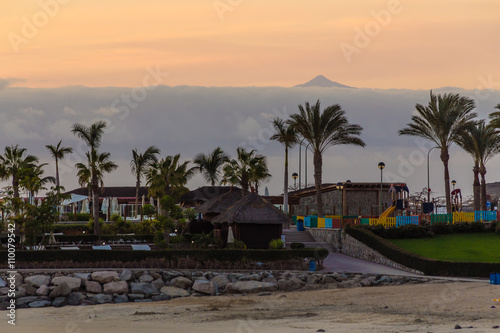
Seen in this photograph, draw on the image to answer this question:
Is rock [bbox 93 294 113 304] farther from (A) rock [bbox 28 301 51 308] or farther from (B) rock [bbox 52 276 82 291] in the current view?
(A) rock [bbox 28 301 51 308]

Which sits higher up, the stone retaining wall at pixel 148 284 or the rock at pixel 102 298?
the stone retaining wall at pixel 148 284

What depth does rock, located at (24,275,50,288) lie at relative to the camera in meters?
35.0

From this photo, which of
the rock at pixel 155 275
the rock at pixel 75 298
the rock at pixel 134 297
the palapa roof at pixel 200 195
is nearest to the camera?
the rock at pixel 75 298

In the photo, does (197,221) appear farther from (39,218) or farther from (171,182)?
(39,218)

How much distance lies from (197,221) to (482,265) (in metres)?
28.1

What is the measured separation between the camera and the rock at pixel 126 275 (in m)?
36.2

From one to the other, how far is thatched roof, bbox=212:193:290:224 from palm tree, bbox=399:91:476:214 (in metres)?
17.7

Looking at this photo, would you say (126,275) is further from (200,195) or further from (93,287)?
(200,195)

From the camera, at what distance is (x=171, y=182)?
6406 centimetres

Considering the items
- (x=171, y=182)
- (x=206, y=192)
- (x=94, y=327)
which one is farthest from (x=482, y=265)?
(x=206, y=192)

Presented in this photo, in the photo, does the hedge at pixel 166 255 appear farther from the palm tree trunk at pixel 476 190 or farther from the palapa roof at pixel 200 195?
the palapa roof at pixel 200 195

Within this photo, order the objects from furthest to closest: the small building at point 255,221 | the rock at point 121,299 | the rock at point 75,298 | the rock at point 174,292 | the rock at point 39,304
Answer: the small building at point 255,221
the rock at point 174,292
the rock at point 121,299
the rock at point 75,298
the rock at point 39,304

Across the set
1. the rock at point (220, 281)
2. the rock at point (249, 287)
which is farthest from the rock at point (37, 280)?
the rock at point (249, 287)

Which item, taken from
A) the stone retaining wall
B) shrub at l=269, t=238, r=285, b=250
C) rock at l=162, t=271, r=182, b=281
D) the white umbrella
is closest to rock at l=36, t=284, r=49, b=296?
the stone retaining wall
